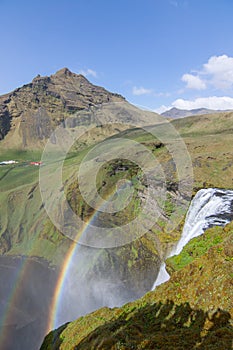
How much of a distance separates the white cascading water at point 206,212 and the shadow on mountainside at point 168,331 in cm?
1227

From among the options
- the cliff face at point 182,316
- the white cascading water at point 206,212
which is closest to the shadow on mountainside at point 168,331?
the cliff face at point 182,316

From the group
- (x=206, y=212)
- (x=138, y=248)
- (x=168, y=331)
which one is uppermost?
(x=168, y=331)

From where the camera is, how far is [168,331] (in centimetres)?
771

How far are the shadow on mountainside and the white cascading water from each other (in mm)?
12270

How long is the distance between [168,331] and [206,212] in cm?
1654

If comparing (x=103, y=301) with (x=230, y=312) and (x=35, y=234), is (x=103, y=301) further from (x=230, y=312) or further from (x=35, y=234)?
(x=35, y=234)

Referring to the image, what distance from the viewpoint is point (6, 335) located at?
1938 inches

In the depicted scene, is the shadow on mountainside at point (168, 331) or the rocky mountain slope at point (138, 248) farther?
the rocky mountain slope at point (138, 248)

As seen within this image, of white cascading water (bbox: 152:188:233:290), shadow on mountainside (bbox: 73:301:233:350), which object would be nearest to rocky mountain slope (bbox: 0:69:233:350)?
shadow on mountainside (bbox: 73:301:233:350)

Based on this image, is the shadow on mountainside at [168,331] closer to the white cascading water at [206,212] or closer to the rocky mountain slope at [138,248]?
the rocky mountain slope at [138,248]

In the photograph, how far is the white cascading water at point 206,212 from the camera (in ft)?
68.4

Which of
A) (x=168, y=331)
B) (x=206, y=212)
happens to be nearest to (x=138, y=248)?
(x=206, y=212)

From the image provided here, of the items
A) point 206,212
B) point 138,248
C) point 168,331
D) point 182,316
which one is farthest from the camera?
point 138,248

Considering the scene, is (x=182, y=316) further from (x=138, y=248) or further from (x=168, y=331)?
(x=138, y=248)
